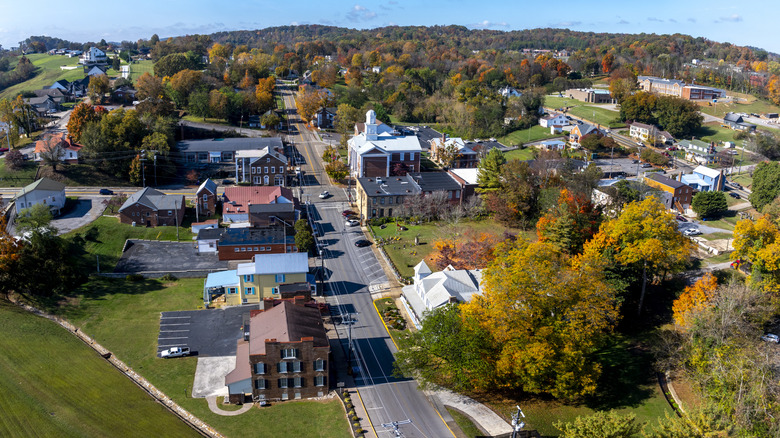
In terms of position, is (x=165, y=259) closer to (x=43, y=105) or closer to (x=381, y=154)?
(x=381, y=154)

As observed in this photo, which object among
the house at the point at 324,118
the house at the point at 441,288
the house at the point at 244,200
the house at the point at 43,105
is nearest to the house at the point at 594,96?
the house at the point at 324,118

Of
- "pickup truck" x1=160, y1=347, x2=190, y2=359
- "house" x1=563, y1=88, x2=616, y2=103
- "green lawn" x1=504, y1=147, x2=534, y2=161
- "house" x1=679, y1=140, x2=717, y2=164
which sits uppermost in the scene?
"house" x1=563, y1=88, x2=616, y2=103

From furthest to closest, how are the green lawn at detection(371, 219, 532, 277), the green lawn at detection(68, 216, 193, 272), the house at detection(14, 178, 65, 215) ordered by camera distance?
the house at detection(14, 178, 65, 215) < the green lawn at detection(68, 216, 193, 272) < the green lawn at detection(371, 219, 532, 277)

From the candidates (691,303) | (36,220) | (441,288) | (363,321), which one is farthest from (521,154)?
(36,220)

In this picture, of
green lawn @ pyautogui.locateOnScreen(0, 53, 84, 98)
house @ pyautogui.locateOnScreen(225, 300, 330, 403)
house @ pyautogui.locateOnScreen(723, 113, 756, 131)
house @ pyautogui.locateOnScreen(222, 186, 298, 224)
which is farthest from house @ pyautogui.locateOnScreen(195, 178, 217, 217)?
house @ pyautogui.locateOnScreen(723, 113, 756, 131)

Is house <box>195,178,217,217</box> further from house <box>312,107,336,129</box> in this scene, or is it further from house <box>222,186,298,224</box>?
house <box>312,107,336,129</box>

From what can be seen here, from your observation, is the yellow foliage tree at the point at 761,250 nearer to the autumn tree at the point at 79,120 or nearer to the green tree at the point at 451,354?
the green tree at the point at 451,354

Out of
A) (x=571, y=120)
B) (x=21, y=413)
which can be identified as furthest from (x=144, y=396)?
(x=571, y=120)
